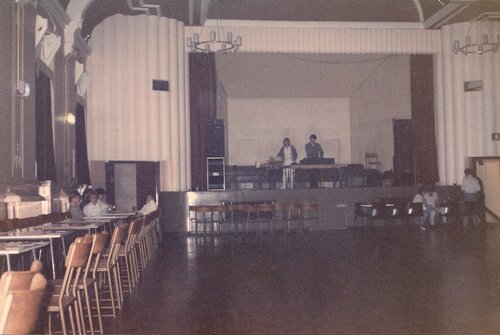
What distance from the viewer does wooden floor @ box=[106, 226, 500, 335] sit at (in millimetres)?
4312

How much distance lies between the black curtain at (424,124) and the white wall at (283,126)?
510 cm

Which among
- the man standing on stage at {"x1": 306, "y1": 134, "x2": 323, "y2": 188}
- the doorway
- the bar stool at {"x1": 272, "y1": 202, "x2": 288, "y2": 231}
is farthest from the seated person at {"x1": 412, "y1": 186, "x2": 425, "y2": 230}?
the doorway

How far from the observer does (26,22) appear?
7.63 metres

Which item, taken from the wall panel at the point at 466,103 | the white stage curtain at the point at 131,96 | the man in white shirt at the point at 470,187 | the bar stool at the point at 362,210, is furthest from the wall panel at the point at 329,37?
the bar stool at the point at 362,210

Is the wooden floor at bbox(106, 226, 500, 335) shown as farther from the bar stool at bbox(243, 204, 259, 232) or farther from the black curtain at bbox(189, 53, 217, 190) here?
the black curtain at bbox(189, 53, 217, 190)

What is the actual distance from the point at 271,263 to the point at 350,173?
7984 mm

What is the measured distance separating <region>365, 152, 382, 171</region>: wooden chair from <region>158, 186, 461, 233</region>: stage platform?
4.13 m

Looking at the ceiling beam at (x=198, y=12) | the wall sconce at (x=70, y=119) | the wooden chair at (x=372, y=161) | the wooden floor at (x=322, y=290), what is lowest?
the wooden floor at (x=322, y=290)

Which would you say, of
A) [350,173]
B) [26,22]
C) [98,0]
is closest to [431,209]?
[350,173]

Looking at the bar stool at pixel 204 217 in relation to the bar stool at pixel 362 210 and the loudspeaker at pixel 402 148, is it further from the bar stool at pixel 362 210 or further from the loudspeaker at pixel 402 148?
the loudspeaker at pixel 402 148

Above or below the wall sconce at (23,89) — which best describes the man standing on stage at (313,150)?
below

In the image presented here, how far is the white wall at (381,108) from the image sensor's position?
1603cm

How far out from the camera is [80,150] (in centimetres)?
1109

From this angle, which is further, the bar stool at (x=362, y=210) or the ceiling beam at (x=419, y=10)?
the ceiling beam at (x=419, y=10)
